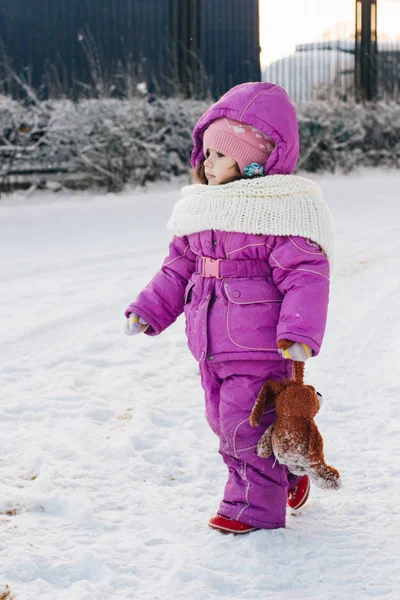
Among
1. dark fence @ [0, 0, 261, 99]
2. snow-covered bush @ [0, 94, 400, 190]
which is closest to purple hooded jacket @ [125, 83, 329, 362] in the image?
snow-covered bush @ [0, 94, 400, 190]

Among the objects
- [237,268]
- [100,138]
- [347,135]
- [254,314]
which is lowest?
[347,135]

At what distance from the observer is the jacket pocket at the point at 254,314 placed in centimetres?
254

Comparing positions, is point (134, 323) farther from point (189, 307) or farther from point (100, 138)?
point (100, 138)

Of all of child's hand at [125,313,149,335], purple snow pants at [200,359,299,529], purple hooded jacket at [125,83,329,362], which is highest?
purple hooded jacket at [125,83,329,362]

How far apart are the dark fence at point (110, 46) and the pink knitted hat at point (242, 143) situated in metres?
9.66

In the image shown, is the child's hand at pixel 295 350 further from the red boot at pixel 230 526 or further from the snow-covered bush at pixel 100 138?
the snow-covered bush at pixel 100 138

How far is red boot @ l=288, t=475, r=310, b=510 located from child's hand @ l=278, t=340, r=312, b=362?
547mm

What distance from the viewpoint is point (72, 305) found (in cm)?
549

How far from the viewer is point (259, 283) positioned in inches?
101

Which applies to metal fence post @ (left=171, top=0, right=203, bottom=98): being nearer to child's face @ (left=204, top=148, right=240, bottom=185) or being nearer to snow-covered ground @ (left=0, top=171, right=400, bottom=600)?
snow-covered ground @ (left=0, top=171, right=400, bottom=600)

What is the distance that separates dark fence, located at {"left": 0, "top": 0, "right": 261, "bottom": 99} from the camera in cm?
1265

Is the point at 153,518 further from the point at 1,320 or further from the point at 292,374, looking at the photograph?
the point at 1,320

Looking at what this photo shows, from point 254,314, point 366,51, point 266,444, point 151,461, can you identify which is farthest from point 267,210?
point 366,51

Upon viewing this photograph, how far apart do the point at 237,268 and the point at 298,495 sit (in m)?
0.75
